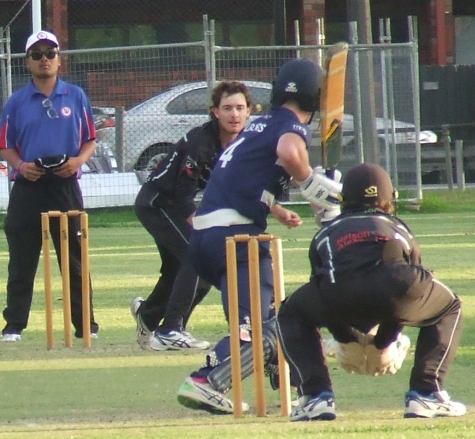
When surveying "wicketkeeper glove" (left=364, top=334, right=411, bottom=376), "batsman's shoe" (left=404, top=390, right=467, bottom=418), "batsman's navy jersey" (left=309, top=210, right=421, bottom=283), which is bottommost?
"batsman's shoe" (left=404, top=390, right=467, bottom=418)

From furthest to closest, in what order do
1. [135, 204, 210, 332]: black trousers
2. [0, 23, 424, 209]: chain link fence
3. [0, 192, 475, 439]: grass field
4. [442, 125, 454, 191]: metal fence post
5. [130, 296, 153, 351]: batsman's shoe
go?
[442, 125, 454, 191]: metal fence post → [0, 23, 424, 209]: chain link fence → [130, 296, 153, 351]: batsman's shoe → [135, 204, 210, 332]: black trousers → [0, 192, 475, 439]: grass field

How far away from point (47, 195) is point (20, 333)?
3.13 ft

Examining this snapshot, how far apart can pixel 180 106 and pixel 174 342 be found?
1188 centimetres

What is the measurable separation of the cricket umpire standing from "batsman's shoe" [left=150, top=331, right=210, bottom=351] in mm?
733

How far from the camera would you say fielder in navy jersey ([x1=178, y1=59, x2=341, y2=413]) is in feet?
23.7

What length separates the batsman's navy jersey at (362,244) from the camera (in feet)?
22.0

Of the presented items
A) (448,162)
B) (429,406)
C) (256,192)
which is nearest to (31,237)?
(256,192)

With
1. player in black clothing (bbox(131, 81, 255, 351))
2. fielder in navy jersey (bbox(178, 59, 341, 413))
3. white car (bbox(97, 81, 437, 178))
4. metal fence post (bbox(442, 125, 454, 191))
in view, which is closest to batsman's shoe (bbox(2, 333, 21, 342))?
player in black clothing (bbox(131, 81, 255, 351))

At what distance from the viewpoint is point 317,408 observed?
6.85m

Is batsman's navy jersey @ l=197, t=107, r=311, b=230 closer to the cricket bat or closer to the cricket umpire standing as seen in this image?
the cricket bat

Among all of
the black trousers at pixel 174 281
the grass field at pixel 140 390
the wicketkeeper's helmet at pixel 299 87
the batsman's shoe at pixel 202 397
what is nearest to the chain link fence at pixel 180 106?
the grass field at pixel 140 390

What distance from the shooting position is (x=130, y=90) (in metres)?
21.2

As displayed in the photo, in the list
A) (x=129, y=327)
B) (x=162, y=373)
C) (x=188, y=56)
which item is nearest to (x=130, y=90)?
(x=188, y=56)

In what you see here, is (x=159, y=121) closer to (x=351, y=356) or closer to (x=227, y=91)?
(x=227, y=91)
